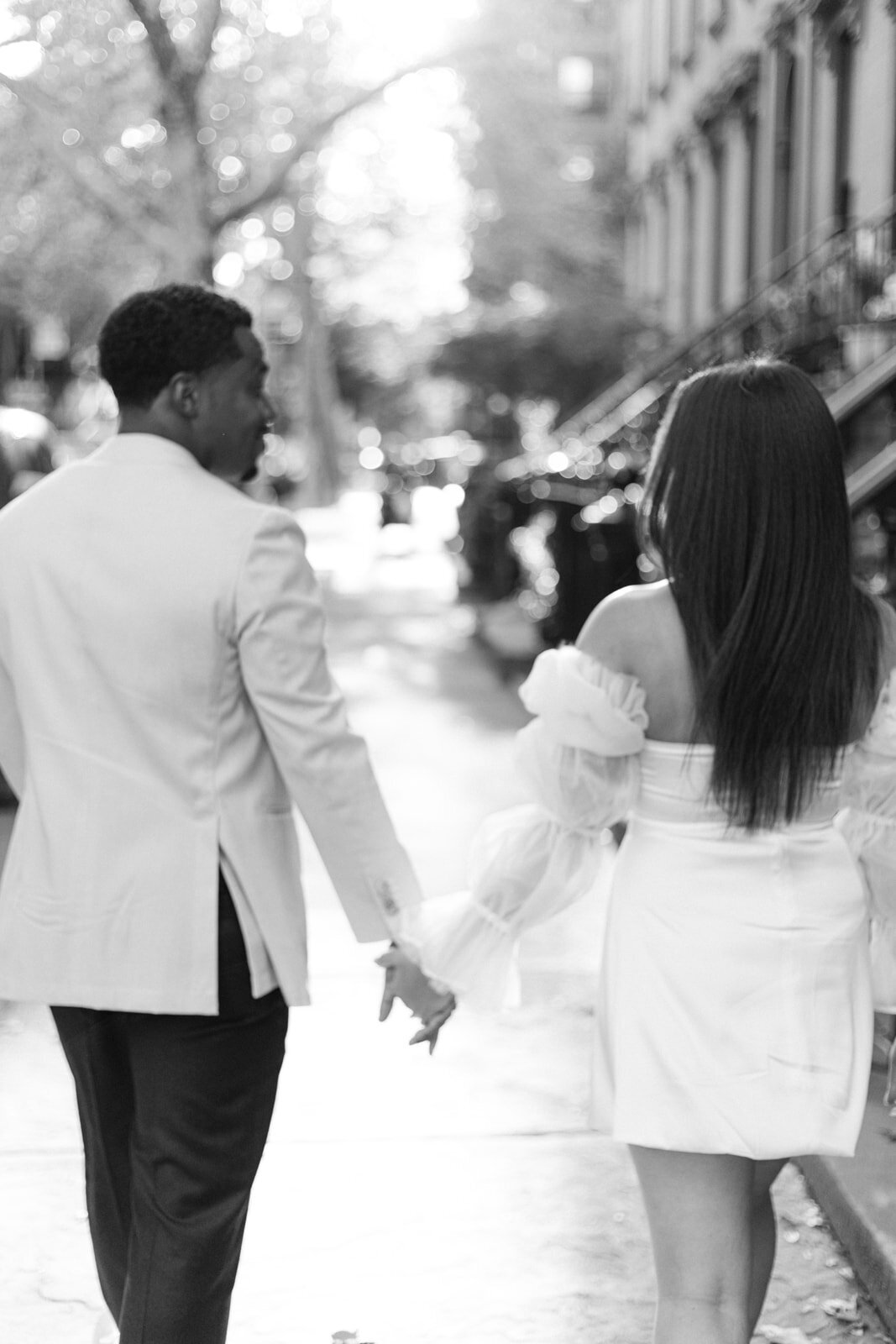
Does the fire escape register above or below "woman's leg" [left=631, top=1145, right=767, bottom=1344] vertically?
below

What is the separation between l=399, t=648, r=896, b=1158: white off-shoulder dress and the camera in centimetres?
258

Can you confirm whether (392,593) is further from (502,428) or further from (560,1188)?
(560,1188)

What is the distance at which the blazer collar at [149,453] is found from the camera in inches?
104

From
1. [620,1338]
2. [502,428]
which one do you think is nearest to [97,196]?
[502,428]

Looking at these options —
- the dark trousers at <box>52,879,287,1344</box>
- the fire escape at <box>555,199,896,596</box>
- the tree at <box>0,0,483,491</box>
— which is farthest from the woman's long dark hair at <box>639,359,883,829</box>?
the tree at <box>0,0,483,491</box>

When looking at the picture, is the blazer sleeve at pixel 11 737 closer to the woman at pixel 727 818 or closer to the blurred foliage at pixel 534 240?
the woman at pixel 727 818

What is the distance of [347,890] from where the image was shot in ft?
8.95

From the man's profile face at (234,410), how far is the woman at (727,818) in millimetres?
605

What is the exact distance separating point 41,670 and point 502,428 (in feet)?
76.0

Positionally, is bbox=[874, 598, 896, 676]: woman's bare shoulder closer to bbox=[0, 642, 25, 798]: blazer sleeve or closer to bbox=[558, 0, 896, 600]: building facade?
bbox=[0, 642, 25, 798]: blazer sleeve

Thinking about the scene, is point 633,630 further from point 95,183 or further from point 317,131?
point 317,131

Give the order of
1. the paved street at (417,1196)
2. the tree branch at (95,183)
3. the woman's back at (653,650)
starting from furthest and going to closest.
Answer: the tree branch at (95,183) → the paved street at (417,1196) → the woman's back at (653,650)

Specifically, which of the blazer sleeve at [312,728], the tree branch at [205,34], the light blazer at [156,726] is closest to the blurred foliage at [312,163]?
the tree branch at [205,34]

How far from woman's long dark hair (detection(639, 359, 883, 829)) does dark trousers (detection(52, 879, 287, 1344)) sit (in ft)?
2.67
